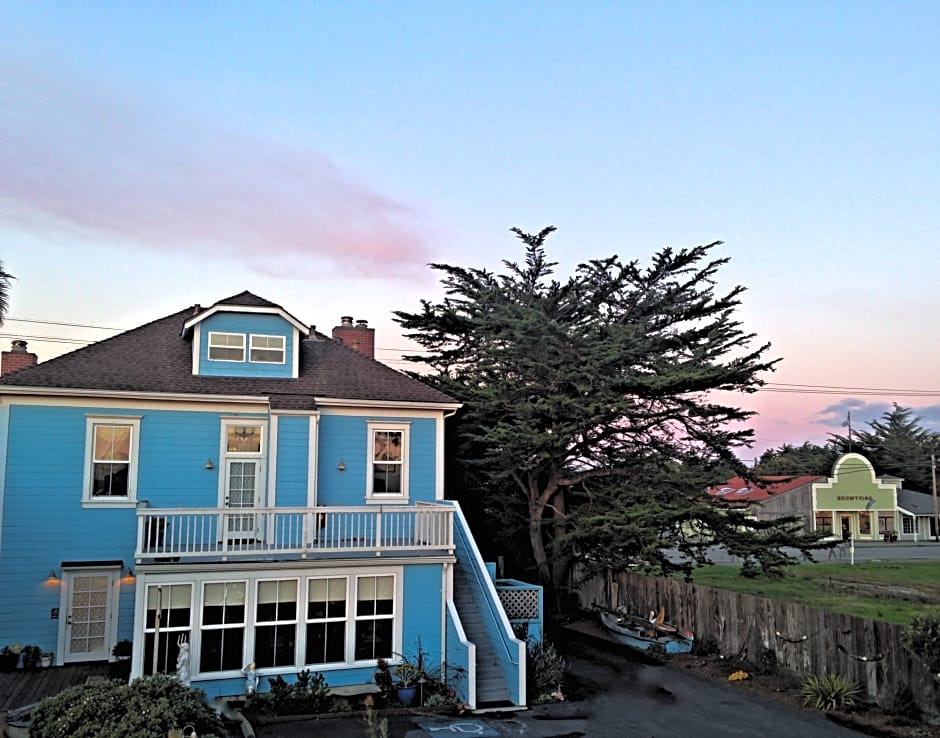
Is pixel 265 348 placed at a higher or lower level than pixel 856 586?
higher

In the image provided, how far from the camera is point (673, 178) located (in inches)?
741

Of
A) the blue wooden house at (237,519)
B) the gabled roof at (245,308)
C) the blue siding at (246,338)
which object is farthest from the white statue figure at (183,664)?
the gabled roof at (245,308)

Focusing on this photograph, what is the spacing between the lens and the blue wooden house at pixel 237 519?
13.9 meters

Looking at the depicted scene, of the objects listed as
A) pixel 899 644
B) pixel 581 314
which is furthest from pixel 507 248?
pixel 899 644

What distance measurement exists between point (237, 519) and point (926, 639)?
1307 centimetres

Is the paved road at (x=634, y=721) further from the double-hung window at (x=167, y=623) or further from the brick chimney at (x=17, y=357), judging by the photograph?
the brick chimney at (x=17, y=357)

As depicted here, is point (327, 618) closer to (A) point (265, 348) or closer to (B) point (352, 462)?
(B) point (352, 462)

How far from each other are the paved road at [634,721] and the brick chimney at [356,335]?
36.1 ft

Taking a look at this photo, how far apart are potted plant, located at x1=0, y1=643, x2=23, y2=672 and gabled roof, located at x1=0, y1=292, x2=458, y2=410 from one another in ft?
16.7

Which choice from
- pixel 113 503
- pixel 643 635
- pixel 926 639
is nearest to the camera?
pixel 926 639

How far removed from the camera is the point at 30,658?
1455 cm

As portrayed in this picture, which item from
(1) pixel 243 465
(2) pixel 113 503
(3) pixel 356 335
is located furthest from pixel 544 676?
(3) pixel 356 335

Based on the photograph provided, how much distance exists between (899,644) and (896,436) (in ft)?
252

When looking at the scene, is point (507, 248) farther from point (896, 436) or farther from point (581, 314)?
point (896, 436)
